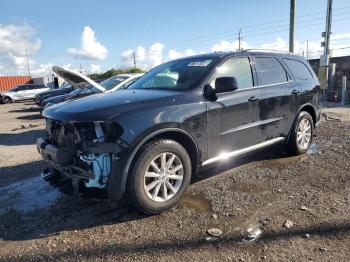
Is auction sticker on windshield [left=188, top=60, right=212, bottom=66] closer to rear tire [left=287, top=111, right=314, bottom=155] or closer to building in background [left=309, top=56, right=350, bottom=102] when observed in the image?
rear tire [left=287, top=111, right=314, bottom=155]

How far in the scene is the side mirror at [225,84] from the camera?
14.6ft

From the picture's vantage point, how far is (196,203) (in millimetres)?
4355

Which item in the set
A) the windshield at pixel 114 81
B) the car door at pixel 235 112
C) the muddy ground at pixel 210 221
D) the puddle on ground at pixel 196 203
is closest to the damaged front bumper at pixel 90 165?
the muddy ground at pixel 210 221

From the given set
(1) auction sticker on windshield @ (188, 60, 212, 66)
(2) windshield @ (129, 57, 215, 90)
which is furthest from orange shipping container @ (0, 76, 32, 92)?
(1) auction sticker on windshield @ (188, 60, 212, 66)

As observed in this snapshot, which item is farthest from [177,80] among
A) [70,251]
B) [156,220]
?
[70,251]

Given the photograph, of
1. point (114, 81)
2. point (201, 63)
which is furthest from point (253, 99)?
point (114, 81)

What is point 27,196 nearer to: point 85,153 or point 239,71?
point 85,153

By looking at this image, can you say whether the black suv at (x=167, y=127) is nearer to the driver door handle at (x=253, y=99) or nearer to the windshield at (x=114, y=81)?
the driver door handle at (x=253, y=99)

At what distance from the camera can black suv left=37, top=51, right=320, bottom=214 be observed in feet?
12.1

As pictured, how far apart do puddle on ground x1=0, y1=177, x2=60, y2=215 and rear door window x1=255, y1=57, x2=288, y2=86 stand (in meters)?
3.44

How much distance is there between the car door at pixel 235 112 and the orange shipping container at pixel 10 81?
43.2 m

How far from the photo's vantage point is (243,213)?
4000mm

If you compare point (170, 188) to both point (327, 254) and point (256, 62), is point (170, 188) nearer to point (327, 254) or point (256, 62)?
point (327, 254)

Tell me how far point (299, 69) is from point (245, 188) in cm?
275
